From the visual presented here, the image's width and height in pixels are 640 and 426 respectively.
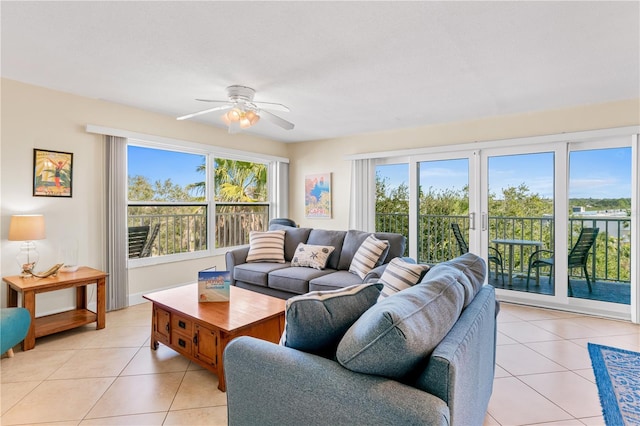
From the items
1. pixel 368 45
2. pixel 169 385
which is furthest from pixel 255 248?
pixel 368 45

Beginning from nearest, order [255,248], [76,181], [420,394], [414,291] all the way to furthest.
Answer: [420,394] < [414,291] < [76,181] < [255,248]

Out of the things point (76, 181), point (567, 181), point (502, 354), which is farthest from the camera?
point (567, 181)

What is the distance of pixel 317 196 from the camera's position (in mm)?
5605

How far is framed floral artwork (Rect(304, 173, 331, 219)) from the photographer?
5484mm

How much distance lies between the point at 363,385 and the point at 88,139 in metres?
3.86

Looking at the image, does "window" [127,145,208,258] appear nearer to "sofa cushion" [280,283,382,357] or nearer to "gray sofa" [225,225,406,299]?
"gray sofa" [225,225,406,299]

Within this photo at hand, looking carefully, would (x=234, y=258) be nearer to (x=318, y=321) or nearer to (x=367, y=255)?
(x=367, y=255)

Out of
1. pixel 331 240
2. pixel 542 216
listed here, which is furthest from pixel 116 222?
pixel 542 216

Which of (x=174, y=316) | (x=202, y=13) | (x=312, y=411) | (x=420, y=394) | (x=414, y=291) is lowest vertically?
(x=174, y=316)

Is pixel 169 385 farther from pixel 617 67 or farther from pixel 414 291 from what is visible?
pixel 617 67

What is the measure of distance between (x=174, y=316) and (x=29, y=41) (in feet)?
7.22

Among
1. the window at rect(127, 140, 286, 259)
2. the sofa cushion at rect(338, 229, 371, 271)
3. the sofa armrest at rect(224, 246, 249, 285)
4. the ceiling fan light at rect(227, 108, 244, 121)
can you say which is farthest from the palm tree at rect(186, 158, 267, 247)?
the sofa cushion at rect(338, 229, 371, 271)

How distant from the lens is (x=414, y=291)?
125 centimetres

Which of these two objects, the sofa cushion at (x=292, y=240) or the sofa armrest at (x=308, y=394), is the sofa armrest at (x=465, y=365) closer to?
the sofa armrest at (x=308, y=394)
